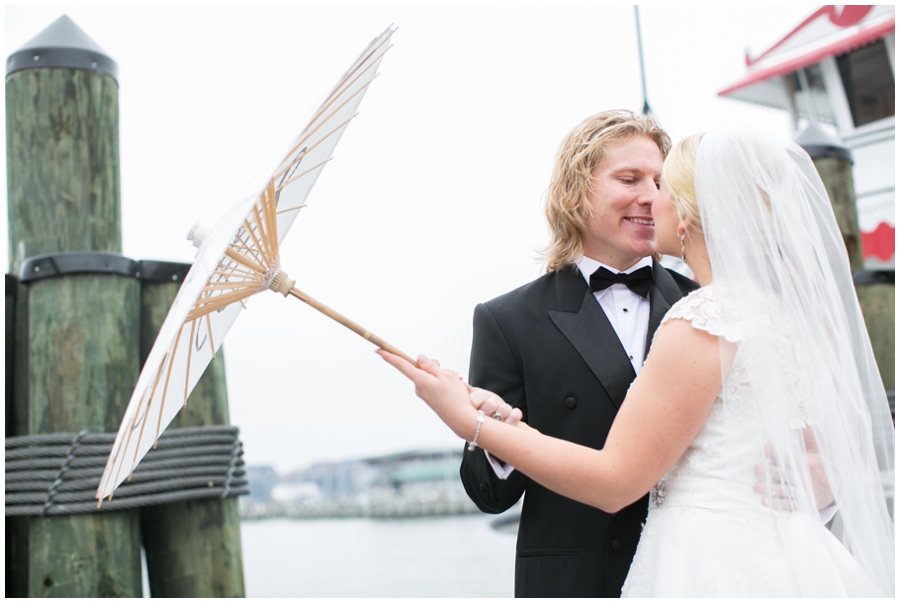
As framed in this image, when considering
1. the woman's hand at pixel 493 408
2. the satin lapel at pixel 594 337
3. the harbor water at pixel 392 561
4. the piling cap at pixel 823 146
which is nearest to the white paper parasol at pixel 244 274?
the woman's hand at pixel 493 408

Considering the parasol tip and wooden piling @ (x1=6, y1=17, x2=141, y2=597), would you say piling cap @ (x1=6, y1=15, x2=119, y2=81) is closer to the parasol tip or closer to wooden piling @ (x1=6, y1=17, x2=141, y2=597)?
wooden piling @ (x1=6, y1=17, x2=141, y2=597)

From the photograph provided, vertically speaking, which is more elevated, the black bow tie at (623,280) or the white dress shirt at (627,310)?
the black bow tie at (623,280)

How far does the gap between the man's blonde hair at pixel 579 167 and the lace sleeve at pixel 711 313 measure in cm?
64

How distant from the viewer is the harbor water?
23.3 meters

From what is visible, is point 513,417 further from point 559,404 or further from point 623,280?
point 623,280

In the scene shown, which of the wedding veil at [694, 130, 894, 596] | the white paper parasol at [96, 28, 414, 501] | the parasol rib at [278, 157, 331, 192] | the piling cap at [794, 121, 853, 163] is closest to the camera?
the white paper parasol at [96, 28, 414, 501]

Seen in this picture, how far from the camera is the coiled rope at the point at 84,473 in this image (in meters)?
2.45

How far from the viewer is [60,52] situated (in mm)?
2711

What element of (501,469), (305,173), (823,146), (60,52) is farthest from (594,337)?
(823,146)

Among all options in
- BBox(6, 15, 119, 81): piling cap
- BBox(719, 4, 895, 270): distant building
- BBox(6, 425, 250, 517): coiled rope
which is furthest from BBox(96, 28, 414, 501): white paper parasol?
BBox(719, 4, 895, 270): distant building

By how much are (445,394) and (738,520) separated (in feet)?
2.36

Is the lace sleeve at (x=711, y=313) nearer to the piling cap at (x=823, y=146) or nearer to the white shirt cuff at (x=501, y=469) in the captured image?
the white shirt cuff at (x=501, y=469)

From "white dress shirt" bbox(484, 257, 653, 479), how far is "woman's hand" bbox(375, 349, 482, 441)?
0.66 metres

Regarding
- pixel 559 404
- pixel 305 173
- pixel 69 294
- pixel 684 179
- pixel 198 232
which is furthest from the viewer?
pixel 69 294
